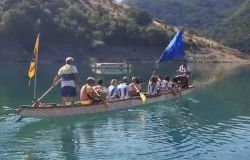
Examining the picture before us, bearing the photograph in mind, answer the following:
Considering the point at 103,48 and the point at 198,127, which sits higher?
the point at 103,48

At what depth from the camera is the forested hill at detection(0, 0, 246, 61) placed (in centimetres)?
11306

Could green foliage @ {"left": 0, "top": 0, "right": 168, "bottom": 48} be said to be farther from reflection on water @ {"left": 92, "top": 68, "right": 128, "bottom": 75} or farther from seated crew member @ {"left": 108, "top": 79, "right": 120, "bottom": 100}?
seated crew member @ {"left": 108, "top": 79, "right": 120, "bottom": 100}

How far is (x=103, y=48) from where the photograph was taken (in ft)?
397

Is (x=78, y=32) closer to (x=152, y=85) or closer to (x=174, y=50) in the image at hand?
(x=174, y=50)

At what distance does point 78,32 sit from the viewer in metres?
121

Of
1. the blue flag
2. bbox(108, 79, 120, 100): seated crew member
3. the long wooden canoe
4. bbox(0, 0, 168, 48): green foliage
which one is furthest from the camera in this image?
bbox(0, 0, 168, 48): green foliage

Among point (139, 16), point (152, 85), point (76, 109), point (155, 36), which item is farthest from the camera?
point (139, 16)

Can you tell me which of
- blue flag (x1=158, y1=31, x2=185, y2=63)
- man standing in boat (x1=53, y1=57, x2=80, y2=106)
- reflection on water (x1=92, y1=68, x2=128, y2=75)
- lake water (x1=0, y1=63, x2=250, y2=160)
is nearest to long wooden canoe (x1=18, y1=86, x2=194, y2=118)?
lake water (x1=0, y1=63, x2=250, y2=160)

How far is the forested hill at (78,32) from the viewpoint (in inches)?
4451

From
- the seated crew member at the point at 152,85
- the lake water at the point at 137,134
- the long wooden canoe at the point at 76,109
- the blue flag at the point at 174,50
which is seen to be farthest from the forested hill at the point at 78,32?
the long wooden canoe at the point at 76,109

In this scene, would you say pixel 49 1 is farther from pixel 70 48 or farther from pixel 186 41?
pixel 186 41

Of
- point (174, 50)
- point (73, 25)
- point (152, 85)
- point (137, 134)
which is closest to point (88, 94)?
point (137, 134)

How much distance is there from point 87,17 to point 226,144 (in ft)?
347

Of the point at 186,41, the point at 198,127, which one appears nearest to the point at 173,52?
the point at 198,127
